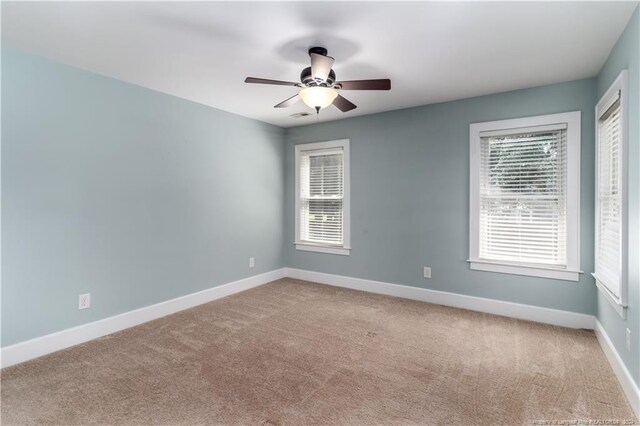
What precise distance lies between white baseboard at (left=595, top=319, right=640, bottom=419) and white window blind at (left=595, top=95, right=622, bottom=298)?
0.47 meters

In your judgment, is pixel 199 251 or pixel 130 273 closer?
pixel 130 273

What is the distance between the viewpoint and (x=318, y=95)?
2.64 m

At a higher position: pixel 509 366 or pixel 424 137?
pixel 424 137

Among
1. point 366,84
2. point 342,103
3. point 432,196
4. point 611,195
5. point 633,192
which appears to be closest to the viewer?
point 633,192

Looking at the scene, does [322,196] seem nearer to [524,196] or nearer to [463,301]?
[463,301]

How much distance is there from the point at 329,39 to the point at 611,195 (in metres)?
2.62

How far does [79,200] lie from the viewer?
3066mm

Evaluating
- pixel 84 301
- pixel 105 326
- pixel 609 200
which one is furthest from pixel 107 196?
pixel 609 200

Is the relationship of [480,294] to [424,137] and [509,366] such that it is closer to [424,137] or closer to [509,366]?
[509,366]

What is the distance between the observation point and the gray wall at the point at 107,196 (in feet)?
8.87

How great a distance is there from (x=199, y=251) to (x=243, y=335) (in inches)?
57.2

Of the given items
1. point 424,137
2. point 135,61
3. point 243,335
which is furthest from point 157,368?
point 424,137

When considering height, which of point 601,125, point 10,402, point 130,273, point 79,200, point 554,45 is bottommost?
point 10,402

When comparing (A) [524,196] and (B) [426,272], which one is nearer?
(A) [524,196]
